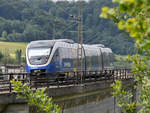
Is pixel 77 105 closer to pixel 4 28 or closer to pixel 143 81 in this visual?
pixel 143 81

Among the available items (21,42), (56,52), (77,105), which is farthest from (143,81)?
(21,42)

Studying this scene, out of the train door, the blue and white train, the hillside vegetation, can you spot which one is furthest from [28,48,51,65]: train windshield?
the hillside vegetation

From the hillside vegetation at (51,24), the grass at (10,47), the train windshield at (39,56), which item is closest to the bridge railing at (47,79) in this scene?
the train windshield at (39,56)

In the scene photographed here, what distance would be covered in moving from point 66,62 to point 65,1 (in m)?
106

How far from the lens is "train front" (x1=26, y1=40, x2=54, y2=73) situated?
973 inches

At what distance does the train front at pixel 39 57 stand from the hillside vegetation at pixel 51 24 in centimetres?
6979

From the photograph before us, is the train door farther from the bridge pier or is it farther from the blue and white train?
the bridge pier

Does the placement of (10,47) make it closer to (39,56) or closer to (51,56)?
(39,56)

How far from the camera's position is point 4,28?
11981 cm

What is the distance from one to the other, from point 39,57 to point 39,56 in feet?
0.23

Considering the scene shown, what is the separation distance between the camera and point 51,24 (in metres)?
111

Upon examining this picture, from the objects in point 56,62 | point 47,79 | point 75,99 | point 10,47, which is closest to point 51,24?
point 10,47

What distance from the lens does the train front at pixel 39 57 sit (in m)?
24.7

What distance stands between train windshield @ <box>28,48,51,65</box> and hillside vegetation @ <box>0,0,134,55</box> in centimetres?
7011
